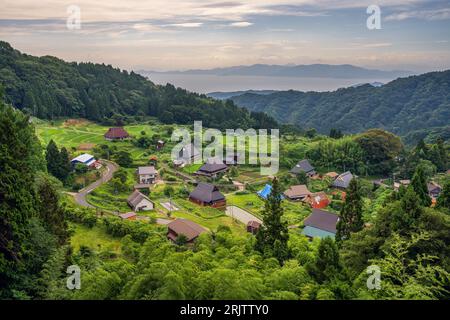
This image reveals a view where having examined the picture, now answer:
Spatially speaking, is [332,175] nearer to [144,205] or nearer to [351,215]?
[144,205]

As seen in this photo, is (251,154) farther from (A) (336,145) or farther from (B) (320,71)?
(B) (320,71)

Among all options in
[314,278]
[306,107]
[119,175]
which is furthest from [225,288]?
[306,107]

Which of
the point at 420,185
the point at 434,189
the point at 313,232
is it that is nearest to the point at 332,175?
the point at 434,189

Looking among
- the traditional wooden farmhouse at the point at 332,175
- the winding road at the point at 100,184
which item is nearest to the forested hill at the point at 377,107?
the traditional wooden farmhouse at the point at 332,175

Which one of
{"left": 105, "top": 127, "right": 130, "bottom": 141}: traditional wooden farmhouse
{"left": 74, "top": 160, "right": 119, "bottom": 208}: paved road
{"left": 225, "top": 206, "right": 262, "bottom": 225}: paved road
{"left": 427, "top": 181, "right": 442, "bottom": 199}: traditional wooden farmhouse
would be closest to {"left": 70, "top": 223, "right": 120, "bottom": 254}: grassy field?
{"left": 74, "top": 160, "right": 119, "bottom": 208}: paved road
